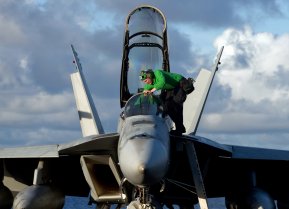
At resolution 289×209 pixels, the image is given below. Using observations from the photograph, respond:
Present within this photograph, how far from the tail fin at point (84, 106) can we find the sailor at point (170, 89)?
398 centimetres

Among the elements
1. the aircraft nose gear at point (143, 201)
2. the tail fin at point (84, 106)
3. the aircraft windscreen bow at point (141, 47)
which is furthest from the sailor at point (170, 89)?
the tail fin at point (84, 106)

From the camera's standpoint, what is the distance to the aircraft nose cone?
9336 millimetres

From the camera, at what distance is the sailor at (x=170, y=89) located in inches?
449

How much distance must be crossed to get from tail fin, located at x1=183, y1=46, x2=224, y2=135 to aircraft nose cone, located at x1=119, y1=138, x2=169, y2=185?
5.25 m

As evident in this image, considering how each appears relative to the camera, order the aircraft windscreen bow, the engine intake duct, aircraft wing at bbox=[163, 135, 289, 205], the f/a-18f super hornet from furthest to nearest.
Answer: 1. the aircraft windscreen bow
2. the engine intake duct
3. aircraft wing at bbox=[163, 135, 289, 205]
4. the f/a-18f super hornet

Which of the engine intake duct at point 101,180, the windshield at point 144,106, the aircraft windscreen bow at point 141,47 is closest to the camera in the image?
the windshield at point 144,106

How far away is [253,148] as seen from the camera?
44.8ft

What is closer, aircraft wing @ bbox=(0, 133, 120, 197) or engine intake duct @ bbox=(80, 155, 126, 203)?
aircraft wing @ bbox=(0, 133, 120, 197)

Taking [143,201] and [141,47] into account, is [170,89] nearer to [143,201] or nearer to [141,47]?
[143,201]

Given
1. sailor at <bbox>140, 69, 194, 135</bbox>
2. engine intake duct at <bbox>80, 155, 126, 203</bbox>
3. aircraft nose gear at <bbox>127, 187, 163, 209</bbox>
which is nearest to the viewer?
aircraft nose gear at <bbox>127, 187, 163, 209</bbox>

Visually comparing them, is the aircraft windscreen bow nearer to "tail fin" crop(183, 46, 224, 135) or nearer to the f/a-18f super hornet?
the f/a-18f super hornet

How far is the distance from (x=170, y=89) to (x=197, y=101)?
4.24 metres

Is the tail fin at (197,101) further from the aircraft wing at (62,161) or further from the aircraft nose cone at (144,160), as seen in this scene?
the aircraft nose cone at (144,160)

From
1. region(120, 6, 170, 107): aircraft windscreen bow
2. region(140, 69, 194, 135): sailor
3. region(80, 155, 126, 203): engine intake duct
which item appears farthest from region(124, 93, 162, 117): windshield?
region(120, 6, 170, 107): aircraft windscreen bow
